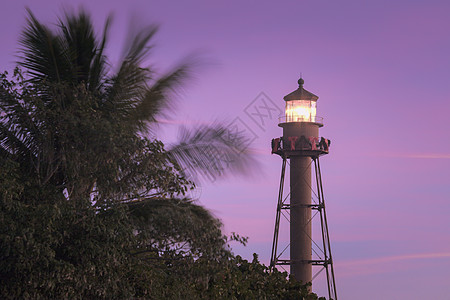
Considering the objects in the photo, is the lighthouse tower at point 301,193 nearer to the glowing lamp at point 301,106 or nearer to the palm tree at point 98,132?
the glowing lamp at point 301,106

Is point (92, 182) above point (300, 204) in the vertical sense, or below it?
below

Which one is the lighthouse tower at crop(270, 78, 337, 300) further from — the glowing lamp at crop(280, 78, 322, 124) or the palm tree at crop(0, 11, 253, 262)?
the palm tree at crop(0, 11, 253, 262)

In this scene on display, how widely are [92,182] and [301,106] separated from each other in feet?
79.9

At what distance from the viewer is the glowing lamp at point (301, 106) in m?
38.6

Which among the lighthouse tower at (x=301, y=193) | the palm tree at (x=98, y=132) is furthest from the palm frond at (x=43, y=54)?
the lighthouse tower at (x=301, y=193)

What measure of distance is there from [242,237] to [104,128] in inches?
170

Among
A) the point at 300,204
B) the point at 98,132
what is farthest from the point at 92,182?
the point at 300,204

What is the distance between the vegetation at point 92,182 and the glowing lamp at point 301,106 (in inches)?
790

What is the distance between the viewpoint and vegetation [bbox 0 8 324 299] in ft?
45.0

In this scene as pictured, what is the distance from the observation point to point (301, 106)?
38.9 m

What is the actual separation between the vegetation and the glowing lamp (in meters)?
20.1

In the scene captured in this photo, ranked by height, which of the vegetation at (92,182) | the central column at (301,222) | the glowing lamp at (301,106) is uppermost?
the glowing lamp at (301,106)

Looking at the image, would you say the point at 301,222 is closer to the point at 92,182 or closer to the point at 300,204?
the point at 300,204

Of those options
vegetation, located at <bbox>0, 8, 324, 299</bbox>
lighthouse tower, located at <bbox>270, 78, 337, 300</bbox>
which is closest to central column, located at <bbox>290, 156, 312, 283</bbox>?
lighthouse tower, located at <bbox>270, 78, 337, 300</bbox>
